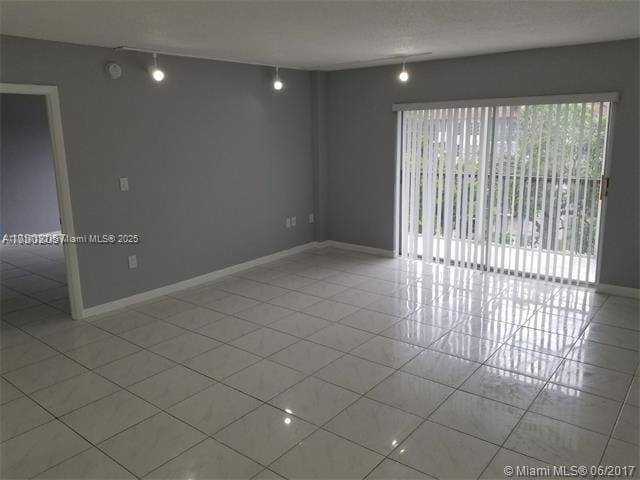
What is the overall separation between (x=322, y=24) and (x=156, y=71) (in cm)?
178

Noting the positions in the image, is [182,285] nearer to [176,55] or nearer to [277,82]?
[176,55]

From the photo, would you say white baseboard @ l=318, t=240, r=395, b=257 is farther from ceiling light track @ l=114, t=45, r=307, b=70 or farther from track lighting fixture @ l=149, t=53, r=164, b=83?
track lighting fixture @ l=149, t=53, r=164, b=83

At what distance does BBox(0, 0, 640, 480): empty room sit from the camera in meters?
2.74

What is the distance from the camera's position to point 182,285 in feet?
17.1

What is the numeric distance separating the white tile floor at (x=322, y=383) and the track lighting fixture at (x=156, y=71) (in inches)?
81.6

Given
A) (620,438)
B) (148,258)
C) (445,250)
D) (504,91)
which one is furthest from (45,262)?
(620,438)

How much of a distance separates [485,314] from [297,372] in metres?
1.92

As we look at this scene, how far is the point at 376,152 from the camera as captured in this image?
6203 millimetres

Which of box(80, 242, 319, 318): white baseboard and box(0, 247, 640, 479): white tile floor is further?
box(80, 242, 319, 318): white baseboard

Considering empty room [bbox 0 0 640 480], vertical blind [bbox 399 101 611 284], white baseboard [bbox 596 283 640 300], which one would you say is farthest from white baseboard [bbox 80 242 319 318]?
white baseboard [bbox 596 283 640 300]

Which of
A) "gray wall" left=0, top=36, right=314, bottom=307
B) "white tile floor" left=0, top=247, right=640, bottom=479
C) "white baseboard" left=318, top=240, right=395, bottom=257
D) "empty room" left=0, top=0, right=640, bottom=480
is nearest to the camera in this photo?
"white tile floor" left=0, top=247, right=640, bottom=479

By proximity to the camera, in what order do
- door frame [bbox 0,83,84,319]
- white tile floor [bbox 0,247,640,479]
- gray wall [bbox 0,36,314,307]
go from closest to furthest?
white tile floor [bbox 0,247,640,479], door frame [bbox 0,83,84,319], gray wall [bbox 0,36,314,307]

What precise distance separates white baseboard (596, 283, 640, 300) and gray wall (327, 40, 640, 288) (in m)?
0.04

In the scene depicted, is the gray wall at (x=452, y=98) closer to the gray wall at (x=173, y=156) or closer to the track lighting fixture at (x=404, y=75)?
the track lighting fixture at (x=404, y=75)
